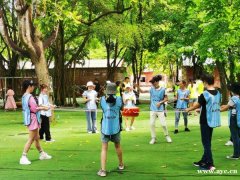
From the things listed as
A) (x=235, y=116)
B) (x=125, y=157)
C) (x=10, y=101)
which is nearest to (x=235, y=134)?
(x=235, y=116)

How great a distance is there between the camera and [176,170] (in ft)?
28.0

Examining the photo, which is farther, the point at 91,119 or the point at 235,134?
the point at 91,119

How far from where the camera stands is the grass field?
8.25 metres

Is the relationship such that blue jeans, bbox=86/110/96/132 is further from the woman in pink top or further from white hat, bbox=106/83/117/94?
the woman in pink top

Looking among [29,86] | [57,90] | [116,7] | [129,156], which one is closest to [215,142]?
[129,156]

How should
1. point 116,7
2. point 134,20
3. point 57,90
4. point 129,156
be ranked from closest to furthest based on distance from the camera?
point 129,156 < point 116,7 < point 57,90 < point 134,20

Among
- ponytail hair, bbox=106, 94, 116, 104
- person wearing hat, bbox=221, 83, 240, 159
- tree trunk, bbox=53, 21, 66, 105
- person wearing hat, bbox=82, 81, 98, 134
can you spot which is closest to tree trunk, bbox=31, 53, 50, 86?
person wearing hat, bbox=82, 81, 98, 134

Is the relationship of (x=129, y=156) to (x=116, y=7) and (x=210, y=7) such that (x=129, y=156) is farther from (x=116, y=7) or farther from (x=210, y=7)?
(x=116, y=7)

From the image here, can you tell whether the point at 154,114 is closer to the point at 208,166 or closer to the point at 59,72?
the point at 208,166

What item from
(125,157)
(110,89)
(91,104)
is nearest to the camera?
(110,89)

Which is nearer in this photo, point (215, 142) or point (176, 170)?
point (176, 170)

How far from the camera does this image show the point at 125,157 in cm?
1005

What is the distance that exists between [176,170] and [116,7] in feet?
68.2

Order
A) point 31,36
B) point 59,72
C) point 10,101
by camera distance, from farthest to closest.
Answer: point 59,72
point 10,101
point 31,36
